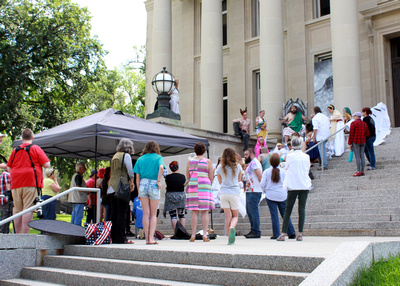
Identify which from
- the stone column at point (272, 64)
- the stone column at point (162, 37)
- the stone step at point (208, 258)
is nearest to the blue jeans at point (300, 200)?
the stone step at point (208, 258)

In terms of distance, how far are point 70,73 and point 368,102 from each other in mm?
17969

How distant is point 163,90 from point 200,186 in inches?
267

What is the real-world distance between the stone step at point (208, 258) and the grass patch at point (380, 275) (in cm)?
47

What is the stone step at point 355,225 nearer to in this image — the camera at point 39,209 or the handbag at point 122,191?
the handbag at point 122,191

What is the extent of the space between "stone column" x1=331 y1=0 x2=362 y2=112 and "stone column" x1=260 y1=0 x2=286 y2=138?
8.56 feet

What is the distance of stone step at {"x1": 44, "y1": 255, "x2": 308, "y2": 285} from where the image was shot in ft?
15.8

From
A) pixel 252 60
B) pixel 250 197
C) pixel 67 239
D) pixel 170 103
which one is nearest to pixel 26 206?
pixel 67 239

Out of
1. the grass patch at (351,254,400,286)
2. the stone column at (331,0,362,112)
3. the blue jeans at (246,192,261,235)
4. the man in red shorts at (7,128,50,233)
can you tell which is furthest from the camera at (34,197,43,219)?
the stone column at (331,0,362,112)

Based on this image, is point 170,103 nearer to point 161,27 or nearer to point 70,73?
point 161,27

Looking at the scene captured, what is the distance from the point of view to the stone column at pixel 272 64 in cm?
2002

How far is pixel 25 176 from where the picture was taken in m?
8.10

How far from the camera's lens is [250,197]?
1012 cm

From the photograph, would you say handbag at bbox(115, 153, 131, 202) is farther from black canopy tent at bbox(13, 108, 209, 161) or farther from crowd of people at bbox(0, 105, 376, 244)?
black canopy tent at bbox(13, 108, 209, 161)

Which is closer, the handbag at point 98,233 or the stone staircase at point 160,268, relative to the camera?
the stone staircase at point 160,268
